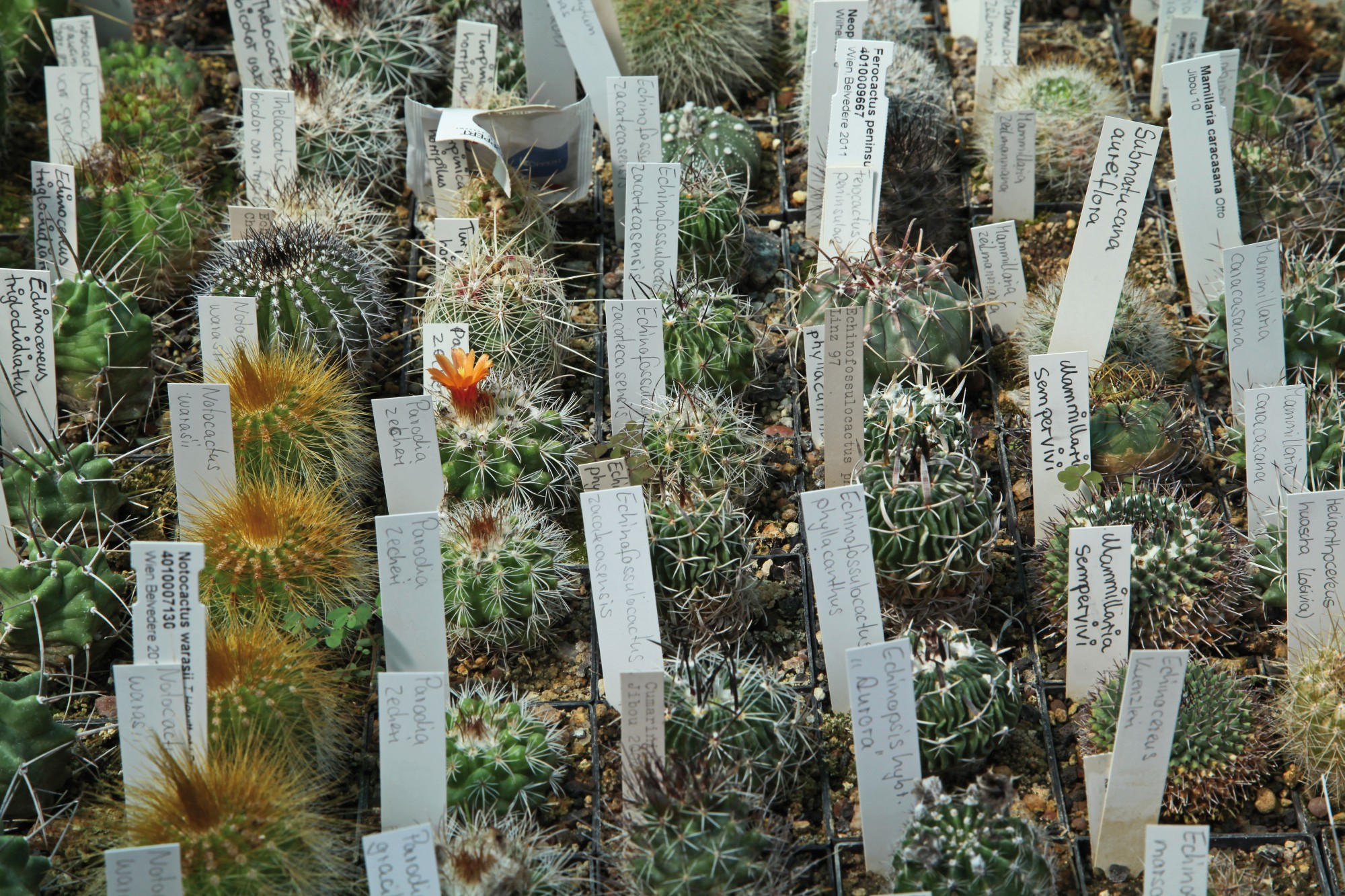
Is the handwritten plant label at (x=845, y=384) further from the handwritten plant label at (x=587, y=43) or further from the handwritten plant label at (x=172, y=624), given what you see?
the handwritten plant label at (x=172, y=624)

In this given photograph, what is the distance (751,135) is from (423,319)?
1536 mm

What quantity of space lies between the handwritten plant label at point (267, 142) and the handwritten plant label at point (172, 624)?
1964 millimetres

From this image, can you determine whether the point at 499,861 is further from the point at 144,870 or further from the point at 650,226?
the point at 650,226

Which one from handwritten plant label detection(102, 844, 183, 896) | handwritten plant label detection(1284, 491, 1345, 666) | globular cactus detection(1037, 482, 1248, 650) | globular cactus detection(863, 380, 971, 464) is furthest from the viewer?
globular cactus detection(863, 380, 971, 464)

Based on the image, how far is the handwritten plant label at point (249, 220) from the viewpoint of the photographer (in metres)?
4.16

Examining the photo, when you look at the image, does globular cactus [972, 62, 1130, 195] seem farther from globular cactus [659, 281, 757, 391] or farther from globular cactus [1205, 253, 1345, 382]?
globular cactus [659, 281, 757, 391]

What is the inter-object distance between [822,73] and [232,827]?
3278 millimetres

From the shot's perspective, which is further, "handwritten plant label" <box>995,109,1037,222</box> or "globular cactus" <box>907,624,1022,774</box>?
"handwritten plant label" <box>995,109,1037,222</box>

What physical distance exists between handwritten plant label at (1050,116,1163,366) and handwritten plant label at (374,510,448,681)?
83.1 inches

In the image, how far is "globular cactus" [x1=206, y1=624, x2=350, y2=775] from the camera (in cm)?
297

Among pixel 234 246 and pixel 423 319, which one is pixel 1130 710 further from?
pixel 234 246

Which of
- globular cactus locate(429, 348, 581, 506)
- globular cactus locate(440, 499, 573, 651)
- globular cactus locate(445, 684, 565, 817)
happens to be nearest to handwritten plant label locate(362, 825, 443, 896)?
globular cactus locate(445, 684, 565, 817)

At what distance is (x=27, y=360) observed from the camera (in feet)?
12.6

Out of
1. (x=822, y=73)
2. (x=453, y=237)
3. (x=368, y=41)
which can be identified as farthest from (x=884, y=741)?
(x=368, y=41)
